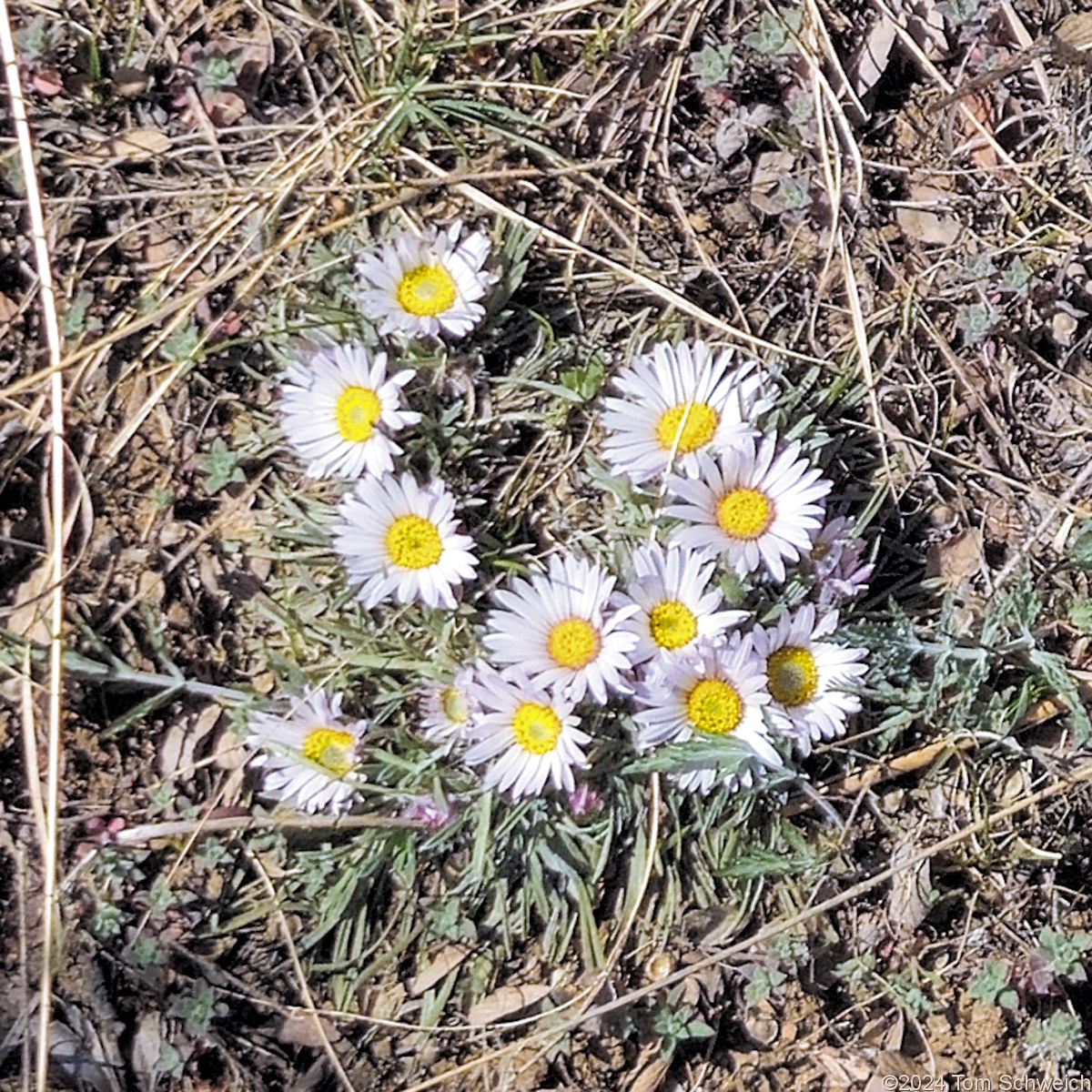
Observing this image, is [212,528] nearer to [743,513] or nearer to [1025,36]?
[743,513]

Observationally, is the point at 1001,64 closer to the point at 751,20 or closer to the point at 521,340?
the point at 751,20

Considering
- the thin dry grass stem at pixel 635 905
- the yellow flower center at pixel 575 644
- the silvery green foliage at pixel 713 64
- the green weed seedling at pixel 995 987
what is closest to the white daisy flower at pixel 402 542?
the yellow flower center at pixel 575 644

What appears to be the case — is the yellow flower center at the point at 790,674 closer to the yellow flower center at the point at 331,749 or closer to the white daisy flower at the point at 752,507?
the white daisy flower at the point at 752,507

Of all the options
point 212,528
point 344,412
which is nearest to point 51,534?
point 212,528

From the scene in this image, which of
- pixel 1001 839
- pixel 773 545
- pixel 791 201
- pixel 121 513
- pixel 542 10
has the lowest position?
pixel 1001 839

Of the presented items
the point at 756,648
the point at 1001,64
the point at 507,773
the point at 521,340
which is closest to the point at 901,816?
the point at 756,648

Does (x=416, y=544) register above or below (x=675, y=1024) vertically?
above

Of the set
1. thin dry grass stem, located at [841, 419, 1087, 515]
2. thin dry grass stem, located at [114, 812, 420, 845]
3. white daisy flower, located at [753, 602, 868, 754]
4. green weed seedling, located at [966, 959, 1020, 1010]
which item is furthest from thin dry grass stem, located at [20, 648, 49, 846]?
green weed seedling, located at [966, 959, 1020, 1010]
